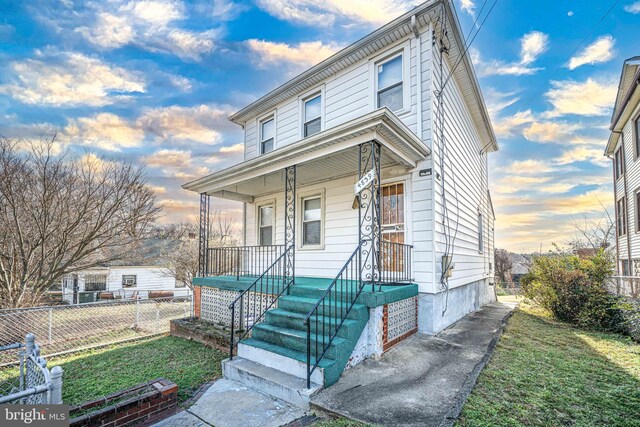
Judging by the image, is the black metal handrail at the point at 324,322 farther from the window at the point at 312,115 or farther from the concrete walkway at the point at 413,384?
the window at the point at 312,115

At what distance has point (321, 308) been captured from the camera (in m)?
4.73

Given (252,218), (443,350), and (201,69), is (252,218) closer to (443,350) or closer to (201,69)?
(201,69)

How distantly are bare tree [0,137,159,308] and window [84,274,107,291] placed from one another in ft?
47.2

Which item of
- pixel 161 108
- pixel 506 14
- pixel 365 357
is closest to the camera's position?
pixel 365 357

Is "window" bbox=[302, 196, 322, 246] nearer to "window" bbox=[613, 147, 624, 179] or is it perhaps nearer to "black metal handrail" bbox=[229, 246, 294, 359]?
"black metal handrail" bbox=[229, 246, 294, 359]

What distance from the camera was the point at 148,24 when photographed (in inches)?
321

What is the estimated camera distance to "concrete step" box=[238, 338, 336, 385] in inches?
144

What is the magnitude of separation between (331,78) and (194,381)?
719cm

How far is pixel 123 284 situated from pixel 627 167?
1194 inches

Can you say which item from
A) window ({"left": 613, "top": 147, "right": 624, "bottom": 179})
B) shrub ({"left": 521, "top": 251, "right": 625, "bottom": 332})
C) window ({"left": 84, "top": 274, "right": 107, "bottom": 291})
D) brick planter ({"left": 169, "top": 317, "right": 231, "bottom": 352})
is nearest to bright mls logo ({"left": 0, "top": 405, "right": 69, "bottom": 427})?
brick planter ({"left": 169, "top": 317, "right": 231, "bottom": 352})

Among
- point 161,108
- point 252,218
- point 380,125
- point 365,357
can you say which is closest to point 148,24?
point 161,108

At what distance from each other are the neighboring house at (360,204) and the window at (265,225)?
0.04 m

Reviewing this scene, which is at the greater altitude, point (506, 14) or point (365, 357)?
point (506, 14)

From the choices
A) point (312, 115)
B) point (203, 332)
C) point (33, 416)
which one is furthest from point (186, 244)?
point (33, 416)
